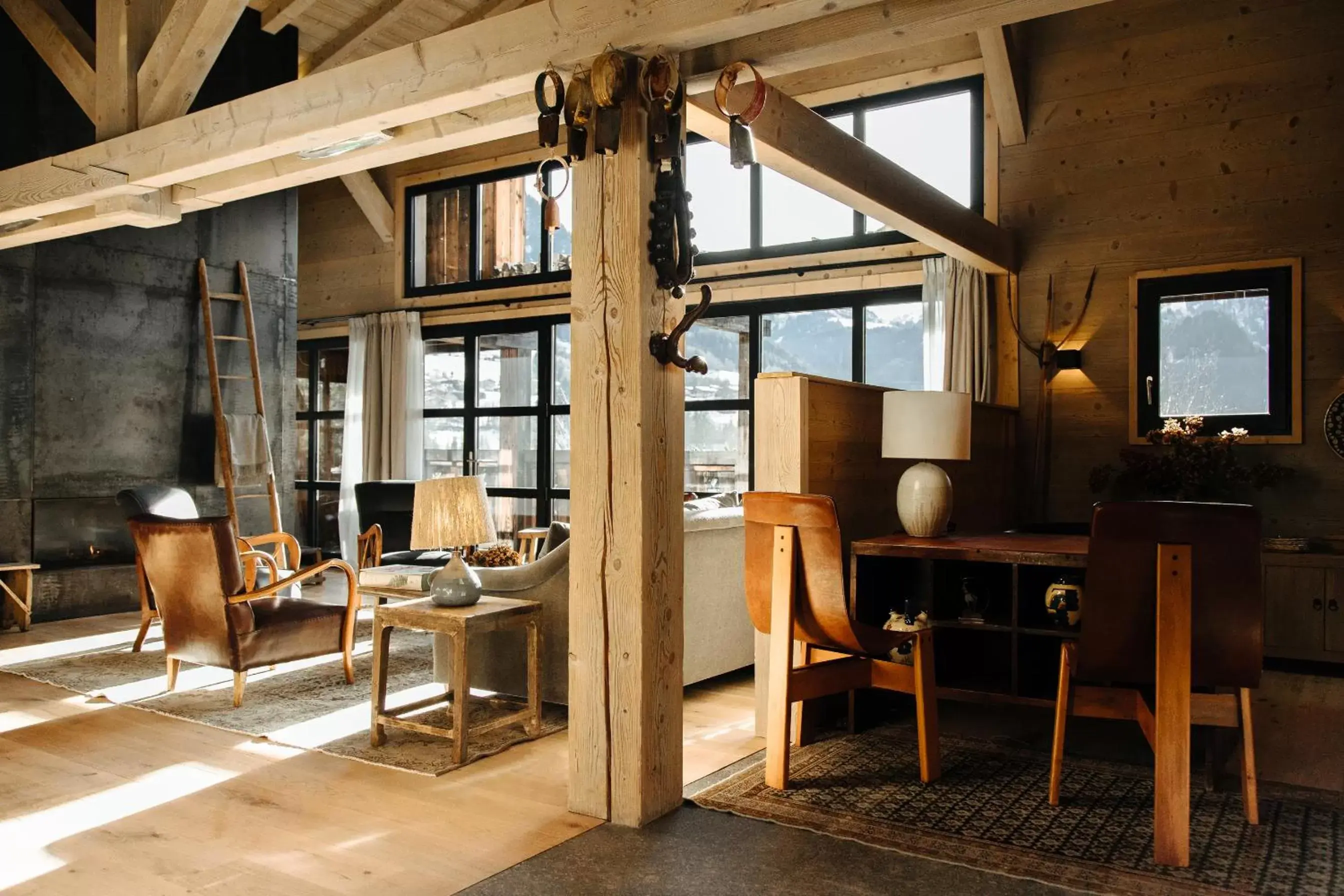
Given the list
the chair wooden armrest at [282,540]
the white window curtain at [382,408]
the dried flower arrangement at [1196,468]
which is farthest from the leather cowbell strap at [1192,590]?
the white window curtain at [382,408]

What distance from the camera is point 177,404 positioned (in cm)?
766

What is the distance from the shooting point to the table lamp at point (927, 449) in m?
4.19

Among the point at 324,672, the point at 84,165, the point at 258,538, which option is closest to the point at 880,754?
the point at 324,672

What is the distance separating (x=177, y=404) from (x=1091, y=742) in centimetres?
662

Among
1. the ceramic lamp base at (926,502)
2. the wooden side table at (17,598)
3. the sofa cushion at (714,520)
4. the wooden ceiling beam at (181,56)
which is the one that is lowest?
the wooden side table at (17,598)

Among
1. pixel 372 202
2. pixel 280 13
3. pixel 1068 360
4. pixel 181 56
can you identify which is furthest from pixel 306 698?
pixel 372 202

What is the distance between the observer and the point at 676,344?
3.18 metres

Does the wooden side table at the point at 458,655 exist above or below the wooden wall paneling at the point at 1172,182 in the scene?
below

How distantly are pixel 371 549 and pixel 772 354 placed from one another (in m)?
3.41

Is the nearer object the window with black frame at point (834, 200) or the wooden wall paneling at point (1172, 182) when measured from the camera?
the wooden wall paneling at point (1172, 182)

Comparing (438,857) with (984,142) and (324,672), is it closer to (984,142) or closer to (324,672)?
(324,672)

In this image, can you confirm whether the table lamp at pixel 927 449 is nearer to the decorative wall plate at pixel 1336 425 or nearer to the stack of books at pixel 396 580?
the stack of books at pixel 396 580

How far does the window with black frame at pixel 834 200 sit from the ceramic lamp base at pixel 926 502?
2.82m

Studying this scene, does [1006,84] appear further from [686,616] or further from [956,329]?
[686,616]
